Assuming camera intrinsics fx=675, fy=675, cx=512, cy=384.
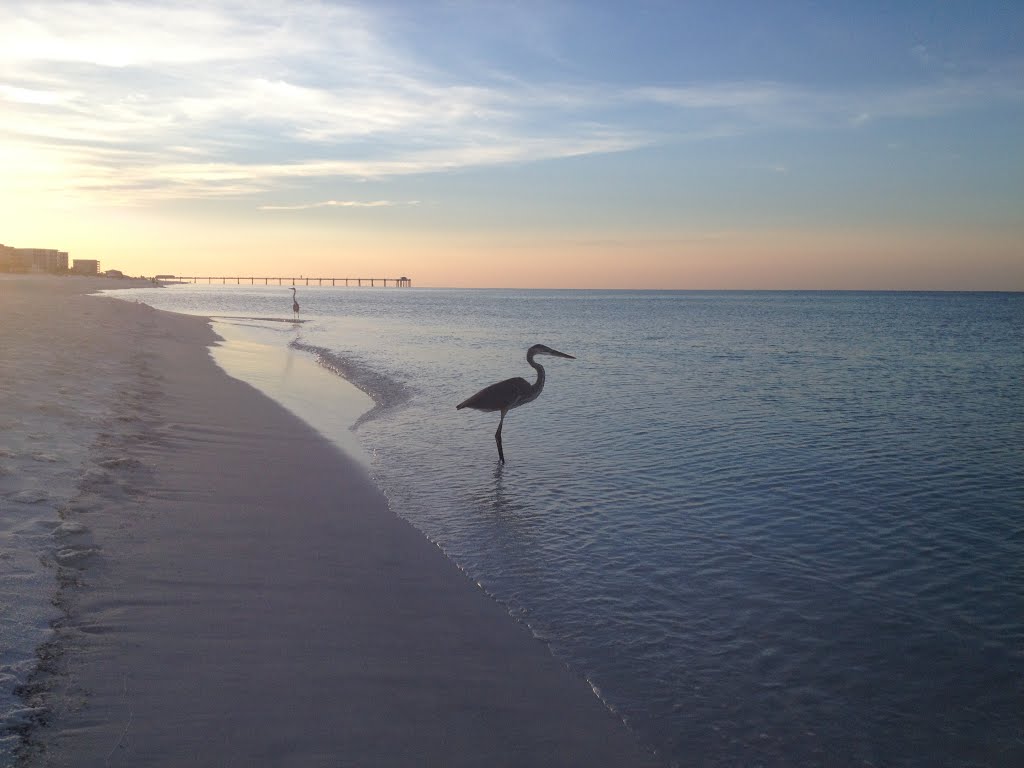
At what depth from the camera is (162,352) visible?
2205 cm

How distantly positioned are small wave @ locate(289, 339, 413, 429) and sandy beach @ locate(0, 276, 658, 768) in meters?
6.13

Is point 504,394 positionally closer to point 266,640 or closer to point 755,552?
point 755,552

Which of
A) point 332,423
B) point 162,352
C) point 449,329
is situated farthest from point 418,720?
point 449,329

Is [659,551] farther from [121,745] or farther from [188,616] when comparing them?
[121,745]

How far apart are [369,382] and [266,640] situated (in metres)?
16.1

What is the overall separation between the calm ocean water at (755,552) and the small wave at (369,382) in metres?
0.21

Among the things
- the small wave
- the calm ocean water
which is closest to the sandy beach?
the calm ocean water

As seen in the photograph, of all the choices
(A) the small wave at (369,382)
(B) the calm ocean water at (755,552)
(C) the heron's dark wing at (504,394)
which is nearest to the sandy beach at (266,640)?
(B) the calm ocean water at (755,552)

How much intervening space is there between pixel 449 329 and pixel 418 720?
44784 mm

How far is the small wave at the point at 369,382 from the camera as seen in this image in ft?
54.1

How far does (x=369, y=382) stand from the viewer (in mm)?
20516

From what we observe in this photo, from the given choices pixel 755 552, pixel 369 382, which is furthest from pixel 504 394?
pixel 369 382

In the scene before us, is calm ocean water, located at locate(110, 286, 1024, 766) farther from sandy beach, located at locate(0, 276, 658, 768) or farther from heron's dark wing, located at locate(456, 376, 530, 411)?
heron's dark wing, located at locate(456, 376, 530, 411)

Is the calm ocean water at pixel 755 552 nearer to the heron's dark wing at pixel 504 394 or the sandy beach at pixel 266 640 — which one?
the sandy beach at pixel 266 640
